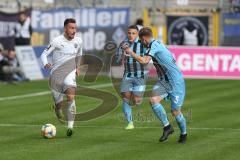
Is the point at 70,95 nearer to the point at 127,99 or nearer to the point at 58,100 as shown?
the point at 58,100

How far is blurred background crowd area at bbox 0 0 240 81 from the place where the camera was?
3478 cm

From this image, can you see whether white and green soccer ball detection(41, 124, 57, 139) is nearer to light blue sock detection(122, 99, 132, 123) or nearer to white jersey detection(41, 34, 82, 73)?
white jersey detection(41, 34, 82, 73)

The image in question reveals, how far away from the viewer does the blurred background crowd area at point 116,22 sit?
34.8m

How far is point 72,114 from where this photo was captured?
1777 centimetres

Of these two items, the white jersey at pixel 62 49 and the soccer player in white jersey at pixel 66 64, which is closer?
the soccer player in white jersey at pixel 66 64

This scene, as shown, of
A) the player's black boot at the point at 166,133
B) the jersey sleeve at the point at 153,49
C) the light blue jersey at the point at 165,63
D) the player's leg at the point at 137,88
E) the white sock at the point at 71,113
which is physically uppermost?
the jersey sleeve at the point at 153,49

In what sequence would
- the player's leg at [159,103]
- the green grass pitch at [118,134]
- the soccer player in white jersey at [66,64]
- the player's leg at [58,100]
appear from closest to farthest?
the green grass pitch at [118,134]
the player's leg at [159,103]
the soccer player in white jersey at [66,64]
the player's leg at [58,100]

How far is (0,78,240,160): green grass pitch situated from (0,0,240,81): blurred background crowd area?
25.1 ft

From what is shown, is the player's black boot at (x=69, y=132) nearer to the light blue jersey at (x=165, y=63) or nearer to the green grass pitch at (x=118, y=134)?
the green grass pitch at (x=118, y=134)

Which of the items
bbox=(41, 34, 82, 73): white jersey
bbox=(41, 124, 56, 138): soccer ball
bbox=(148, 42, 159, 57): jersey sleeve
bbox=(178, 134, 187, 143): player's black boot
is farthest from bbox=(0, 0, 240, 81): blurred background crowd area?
bbox=(148, 42, 159, 57): jersey sleeve

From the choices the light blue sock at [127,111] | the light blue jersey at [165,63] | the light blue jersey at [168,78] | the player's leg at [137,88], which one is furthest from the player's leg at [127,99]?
the light blue jersey at [165,63]

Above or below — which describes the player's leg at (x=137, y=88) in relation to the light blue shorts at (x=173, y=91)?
below

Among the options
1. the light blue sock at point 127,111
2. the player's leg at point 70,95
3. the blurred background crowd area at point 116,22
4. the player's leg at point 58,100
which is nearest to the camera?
the player's leg at point 70,95

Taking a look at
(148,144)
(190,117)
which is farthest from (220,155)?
(190,117)
